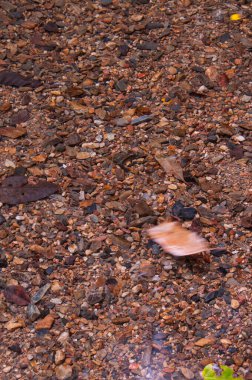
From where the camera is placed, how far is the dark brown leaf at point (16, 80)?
333 cm

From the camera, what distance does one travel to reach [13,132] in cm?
312

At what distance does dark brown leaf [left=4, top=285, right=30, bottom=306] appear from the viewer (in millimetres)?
2584

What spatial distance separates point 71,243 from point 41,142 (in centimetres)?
52

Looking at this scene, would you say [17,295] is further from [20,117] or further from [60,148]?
[20,117]

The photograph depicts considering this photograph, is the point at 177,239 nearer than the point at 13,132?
Yes

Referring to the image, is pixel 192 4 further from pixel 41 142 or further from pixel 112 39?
pixel 41 142

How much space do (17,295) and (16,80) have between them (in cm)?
110

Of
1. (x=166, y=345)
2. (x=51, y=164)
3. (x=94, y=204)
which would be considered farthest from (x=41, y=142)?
(x=166, y=345)

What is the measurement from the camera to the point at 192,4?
3.71 m

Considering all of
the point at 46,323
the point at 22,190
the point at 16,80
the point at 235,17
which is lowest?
the point at 46,323

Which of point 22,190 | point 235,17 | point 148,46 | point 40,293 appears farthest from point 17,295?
point 235,17

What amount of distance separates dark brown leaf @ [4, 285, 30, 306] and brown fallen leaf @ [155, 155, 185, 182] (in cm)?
72

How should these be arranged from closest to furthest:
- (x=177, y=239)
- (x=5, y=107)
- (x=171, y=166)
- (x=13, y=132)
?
(x=177, y=239) < (x=171, y=166) < (x=13, y=132) < (x=5, y=107)

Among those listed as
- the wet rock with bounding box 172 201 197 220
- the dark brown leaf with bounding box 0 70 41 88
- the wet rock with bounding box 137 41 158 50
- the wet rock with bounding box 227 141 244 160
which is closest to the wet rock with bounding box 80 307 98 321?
the wet rock with bounding box 172 201 197 220
